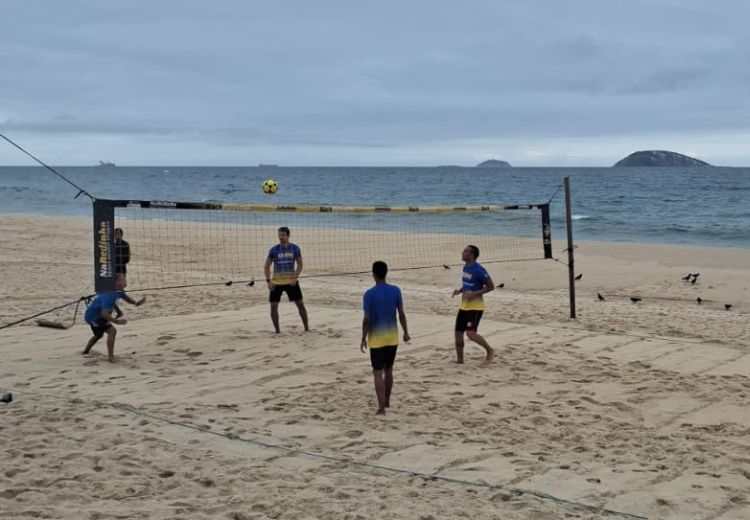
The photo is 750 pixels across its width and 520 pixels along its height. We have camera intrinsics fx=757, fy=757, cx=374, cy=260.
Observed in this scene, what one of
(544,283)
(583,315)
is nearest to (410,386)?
(583,315)

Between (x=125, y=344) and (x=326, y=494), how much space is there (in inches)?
214

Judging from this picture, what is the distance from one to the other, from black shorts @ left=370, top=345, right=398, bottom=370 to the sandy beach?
0.44 meters

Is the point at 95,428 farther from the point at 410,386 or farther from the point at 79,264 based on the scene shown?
the point at 79,264

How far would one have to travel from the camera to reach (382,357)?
6.89m

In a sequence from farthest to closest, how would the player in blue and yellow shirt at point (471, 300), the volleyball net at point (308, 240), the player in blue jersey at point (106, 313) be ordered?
the volleyball net at point (308, 240) → the player in blue and yellow shirt at point (471, 300) → the player in blue jersey at point (106, 313)

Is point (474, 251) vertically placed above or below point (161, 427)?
above

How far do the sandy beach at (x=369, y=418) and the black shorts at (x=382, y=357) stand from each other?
17.4 inches

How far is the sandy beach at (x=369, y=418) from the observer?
4969 mm

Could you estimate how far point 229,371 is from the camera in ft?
27.5

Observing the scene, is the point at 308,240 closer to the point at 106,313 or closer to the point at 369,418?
the point at 106,313

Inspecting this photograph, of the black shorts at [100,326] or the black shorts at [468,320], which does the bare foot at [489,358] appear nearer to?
the black shorts at [468,320]

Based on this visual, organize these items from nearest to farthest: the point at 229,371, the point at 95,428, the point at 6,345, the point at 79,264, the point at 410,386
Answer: the point at 95,428
the point at 410,386
the point at 229,371
the point at 6,345
the point at 79,264

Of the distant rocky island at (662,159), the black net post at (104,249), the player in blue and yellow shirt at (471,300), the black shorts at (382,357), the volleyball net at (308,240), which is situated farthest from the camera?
the distant rocky island at (662,159)

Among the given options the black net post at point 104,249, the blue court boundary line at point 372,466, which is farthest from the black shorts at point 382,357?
the black net post at point 104,249
